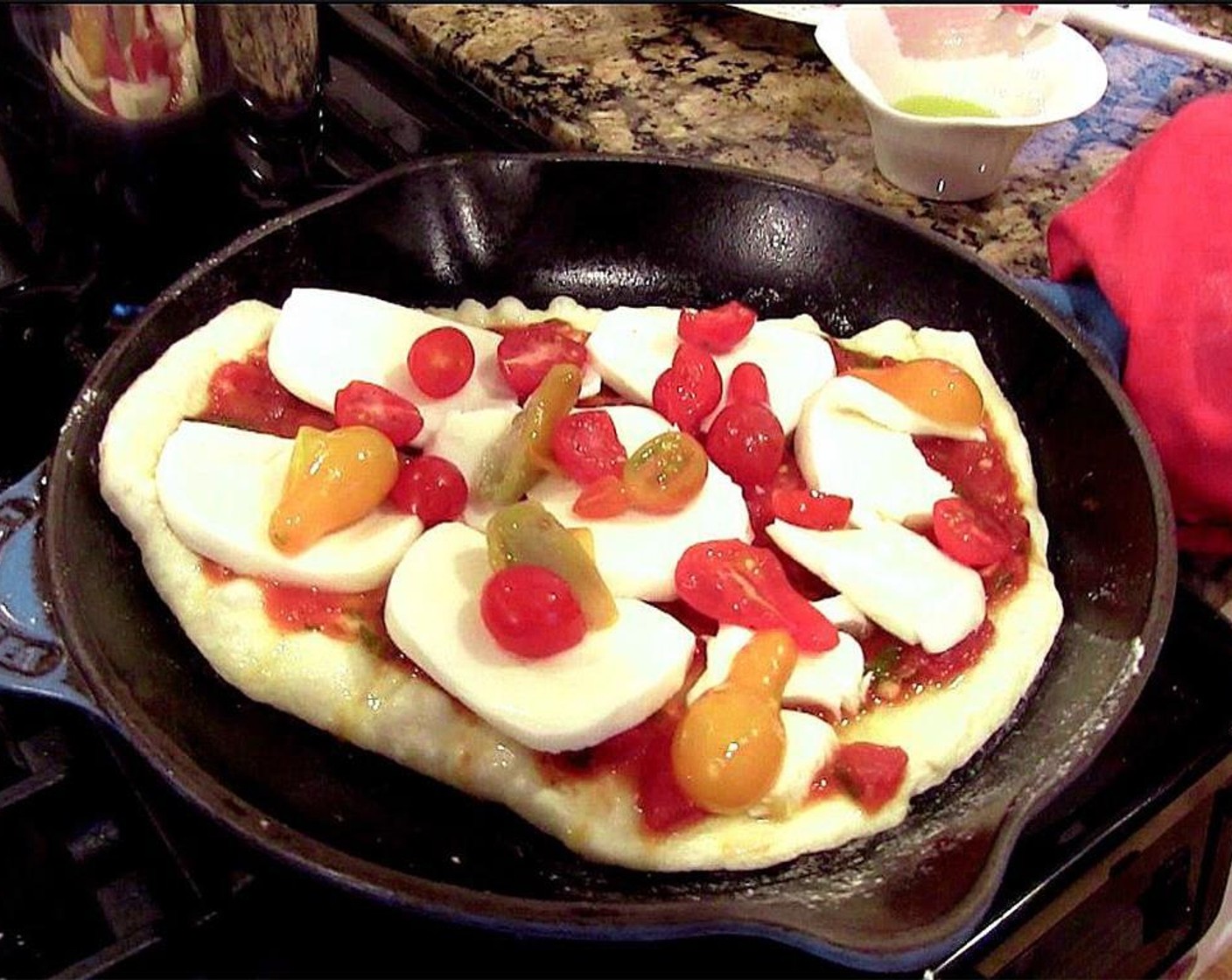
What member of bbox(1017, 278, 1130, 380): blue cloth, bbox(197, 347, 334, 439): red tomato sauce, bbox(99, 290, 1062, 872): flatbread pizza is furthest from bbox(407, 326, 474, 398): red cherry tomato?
bbox(1017, 278, 1130, 380): blue cloth

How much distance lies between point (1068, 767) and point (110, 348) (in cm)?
122

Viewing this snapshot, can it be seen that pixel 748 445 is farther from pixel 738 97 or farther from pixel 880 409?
pixel 738 97

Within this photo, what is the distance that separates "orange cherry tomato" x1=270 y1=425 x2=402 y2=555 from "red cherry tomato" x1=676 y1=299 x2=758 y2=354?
1.54 feet


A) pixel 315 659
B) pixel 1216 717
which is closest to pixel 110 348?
pixel 315 659

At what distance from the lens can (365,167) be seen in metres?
2.11

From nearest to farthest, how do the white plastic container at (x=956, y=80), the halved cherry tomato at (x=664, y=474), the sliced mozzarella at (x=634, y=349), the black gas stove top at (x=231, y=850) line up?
the black gas stove top at (x=231, y=850) → the halved cherry tomato at (x=664, y=474) → the sliced mozzarella at (x=634, y=349) → the white plastic container at (x=956, y=80)

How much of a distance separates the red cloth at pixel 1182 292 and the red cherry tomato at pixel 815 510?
458 mm

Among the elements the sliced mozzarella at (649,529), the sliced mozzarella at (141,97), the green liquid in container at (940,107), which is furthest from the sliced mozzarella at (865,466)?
the sliced mozzarella at (141,97)

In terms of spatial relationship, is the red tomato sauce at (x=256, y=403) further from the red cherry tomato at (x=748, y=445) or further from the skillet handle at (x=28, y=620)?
the red cherry tomato at (x=748, y=445)

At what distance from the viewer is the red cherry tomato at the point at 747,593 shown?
1.41m

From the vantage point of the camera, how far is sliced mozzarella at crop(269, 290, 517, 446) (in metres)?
1.68

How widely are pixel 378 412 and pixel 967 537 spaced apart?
0.73m

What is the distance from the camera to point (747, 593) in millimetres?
1420

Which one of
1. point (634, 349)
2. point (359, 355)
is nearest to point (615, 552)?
point (634, 349)
